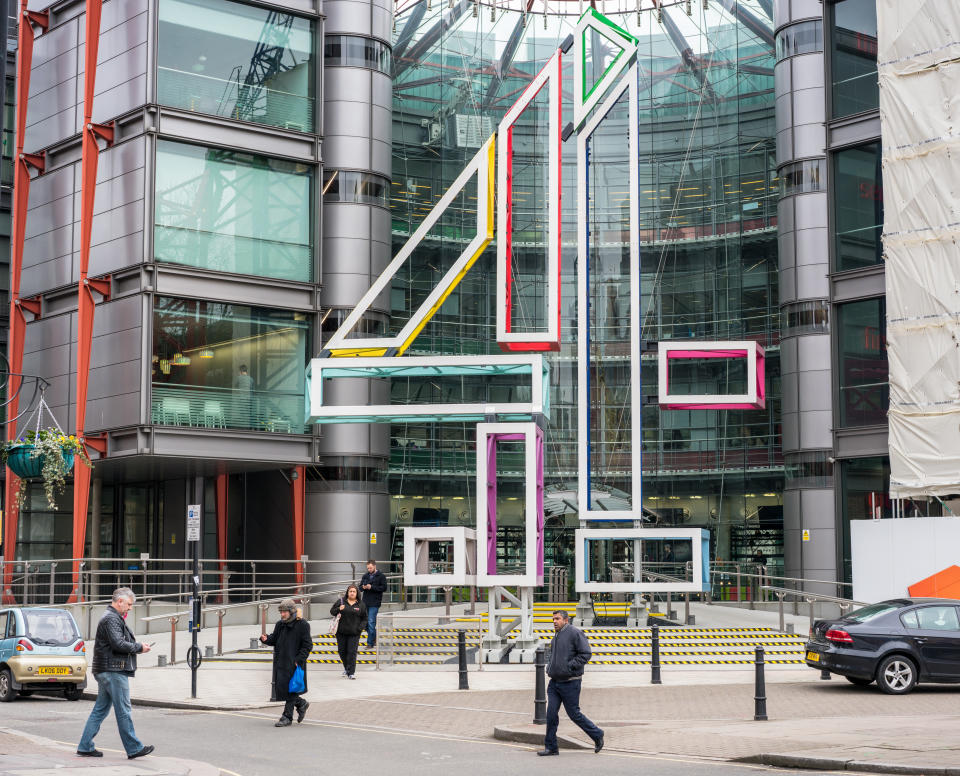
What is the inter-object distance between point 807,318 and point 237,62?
17.7 meters

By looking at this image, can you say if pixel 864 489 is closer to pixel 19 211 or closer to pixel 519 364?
pixel 519 364

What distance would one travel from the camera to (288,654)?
54.6ft

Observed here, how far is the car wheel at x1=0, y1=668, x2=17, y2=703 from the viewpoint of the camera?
20547mm

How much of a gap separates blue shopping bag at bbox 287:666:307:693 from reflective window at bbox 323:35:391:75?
26716 millimetres

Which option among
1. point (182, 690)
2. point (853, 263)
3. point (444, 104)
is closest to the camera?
point (182, 690)

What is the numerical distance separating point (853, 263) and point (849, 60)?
17.5ft

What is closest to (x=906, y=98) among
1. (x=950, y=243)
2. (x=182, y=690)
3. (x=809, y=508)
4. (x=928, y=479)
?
(x=950, y=243)

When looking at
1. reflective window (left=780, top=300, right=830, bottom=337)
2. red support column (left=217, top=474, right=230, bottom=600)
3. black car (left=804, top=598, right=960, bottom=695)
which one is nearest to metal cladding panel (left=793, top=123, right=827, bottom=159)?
reflective window (left=780, top=300, right=830, bottom=337)

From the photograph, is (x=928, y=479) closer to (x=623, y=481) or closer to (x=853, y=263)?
(x=853, y=263)

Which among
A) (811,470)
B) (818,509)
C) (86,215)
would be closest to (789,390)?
(811,470)

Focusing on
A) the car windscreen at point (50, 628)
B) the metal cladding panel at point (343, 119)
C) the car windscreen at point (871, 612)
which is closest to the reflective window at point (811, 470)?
the metal cladding panel at point (343, 119)

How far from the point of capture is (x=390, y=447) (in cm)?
4284

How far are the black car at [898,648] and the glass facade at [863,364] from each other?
15.1 meters

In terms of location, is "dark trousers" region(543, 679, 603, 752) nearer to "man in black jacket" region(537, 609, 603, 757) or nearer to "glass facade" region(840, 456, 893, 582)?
"man in black jacket" region(537, 609, 603, 757)
